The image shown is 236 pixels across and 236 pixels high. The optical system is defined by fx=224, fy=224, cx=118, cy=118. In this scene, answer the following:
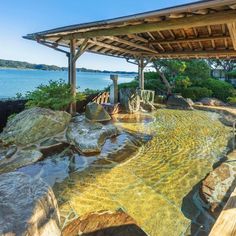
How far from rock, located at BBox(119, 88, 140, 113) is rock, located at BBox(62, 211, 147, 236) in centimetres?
828

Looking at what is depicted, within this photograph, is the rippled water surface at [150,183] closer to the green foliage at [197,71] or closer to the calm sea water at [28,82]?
the calm sea water at [28,82]

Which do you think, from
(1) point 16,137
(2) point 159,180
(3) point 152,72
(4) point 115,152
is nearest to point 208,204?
(2) point 159,180

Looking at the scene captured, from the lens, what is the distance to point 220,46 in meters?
10.1

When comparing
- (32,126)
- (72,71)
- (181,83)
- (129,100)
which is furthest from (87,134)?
(181,83)

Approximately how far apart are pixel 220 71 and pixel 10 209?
97.6 ft

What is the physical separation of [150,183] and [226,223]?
5.45 feet

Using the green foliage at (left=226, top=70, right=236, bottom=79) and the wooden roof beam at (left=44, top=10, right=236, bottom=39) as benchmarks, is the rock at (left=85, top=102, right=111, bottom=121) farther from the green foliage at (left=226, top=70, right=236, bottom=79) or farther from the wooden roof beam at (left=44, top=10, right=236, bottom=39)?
the green foliage at (left=226, top=70, right=236, bottom=79)

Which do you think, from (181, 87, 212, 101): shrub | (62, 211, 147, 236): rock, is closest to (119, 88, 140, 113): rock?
(181, 87, 212, 101): shrub

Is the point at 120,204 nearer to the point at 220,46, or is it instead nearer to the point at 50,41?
the point at 50,41

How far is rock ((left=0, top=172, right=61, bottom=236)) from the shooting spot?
1.57 m

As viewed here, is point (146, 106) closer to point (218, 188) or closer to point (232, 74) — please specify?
point (218, 188)

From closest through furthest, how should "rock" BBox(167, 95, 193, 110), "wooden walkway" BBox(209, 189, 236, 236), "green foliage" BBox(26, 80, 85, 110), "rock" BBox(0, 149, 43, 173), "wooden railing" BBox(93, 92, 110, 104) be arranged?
"wooden walkway" BBox(209, 189, 236, 236) < "rock" BBox(0, 149, 43, 173) < "green foliage" BBox(26, 80, 85, 110) < "wooden railing" BBox(93, 92, 110, 104) < "rock" BBox(167, 95, 193, 110)

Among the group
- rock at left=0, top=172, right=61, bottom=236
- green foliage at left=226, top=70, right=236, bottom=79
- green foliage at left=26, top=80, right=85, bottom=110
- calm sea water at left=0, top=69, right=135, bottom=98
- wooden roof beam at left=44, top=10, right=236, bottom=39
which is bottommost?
calm sea water at left=0, top=69, right=135, bottom=98

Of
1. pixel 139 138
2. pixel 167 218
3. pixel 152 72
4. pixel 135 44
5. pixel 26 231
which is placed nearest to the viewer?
pixel 26 231
